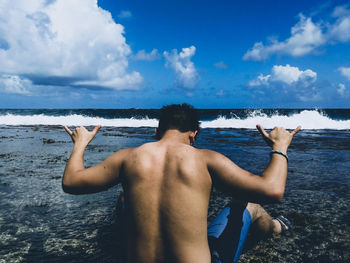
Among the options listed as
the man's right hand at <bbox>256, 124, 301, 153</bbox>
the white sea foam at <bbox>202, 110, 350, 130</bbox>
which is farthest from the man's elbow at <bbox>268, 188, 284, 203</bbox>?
the white sea foam at <bbox>202, 110, 350, 130</bbox>

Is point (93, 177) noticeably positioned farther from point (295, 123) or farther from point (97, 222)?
point (295, 123)

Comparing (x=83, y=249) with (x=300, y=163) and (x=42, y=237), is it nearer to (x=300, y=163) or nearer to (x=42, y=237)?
(x=42, y=237)

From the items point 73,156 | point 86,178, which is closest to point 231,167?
point 86,178

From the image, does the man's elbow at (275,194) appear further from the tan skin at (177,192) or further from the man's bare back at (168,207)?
the man's bare back at (168,207)

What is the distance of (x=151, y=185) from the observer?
2029 mm

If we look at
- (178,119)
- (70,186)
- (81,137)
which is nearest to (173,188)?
(178,119)

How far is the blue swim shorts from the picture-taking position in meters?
2.75

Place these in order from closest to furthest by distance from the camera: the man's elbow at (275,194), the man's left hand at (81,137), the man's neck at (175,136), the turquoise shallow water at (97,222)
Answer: the man's elbow at (275,194) < the man's neck at (175,136) < the man's left hand at (81,137) < the turquoise shallow water at (97,222)

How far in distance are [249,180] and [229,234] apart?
4.14ft

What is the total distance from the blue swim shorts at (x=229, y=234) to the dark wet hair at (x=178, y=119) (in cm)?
129

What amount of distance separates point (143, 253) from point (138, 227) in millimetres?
210

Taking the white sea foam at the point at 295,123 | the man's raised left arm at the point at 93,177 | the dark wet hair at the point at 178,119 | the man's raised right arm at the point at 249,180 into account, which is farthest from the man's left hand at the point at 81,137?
the white sea foam at the point at 295,123

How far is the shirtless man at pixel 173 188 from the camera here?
1.98 meters

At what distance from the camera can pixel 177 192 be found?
1989 mm
